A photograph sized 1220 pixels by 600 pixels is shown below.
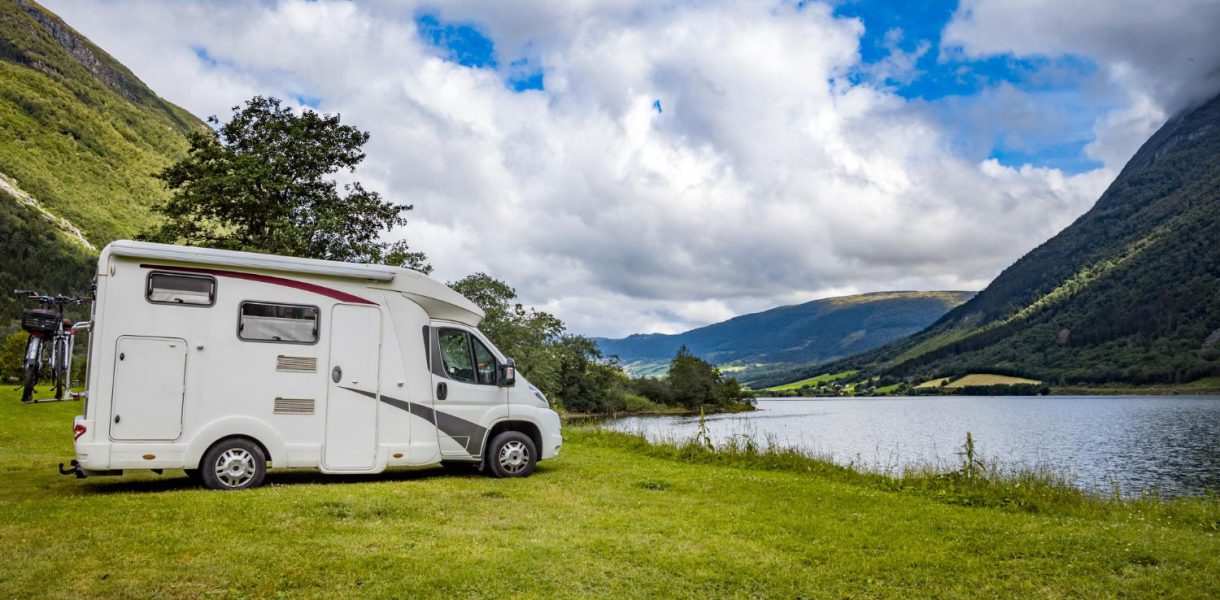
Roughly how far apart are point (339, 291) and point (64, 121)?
197720 millimetres

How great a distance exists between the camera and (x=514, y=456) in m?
14.0

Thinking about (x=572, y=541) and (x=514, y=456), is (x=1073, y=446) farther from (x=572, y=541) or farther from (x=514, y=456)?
(x=572, y=541)

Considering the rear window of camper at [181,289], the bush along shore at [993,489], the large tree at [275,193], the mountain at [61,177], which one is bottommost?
the bush along shore at [993,489]

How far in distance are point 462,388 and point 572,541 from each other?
17.7 ft

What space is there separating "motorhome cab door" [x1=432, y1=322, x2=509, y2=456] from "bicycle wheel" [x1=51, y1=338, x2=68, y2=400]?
6362 millimetres

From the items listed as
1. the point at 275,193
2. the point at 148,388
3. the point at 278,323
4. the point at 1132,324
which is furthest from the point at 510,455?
the point at 1132,324

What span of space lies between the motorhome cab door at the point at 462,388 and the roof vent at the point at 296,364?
2064mm

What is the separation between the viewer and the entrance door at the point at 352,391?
12.1m

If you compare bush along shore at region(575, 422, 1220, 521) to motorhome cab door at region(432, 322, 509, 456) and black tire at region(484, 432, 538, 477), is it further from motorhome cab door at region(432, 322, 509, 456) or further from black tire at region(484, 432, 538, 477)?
motorhome cab door at region(432, 322, 509, 456)

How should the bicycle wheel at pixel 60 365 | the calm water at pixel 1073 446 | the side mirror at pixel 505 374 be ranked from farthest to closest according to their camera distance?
the calm water at pixel 1073 446
the side mirror at pixel 505 374
the bicycle wheel at pixel 60 365

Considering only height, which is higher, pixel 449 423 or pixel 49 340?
pixel 49 340

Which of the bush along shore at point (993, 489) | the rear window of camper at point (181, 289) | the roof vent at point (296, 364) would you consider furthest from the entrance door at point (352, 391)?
the bush along shore at point (993, 489)

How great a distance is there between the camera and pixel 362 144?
3250cm

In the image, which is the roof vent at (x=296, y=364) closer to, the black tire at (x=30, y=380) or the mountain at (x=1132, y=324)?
the black tire at (x=30, y=380)
